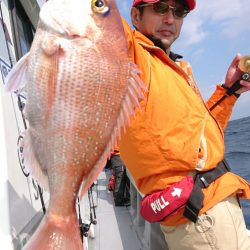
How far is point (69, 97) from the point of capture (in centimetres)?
136

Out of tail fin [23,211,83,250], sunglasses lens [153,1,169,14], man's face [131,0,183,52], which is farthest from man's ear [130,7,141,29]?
tail fin [23,211,83,250]

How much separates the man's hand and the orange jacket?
2.63 ft

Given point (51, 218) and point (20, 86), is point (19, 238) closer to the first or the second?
point (51, 218)

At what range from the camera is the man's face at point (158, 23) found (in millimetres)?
2867

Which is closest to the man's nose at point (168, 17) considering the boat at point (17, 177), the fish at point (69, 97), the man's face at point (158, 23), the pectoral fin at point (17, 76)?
the man's face at point (158, 23)

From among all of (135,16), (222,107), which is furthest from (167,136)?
(222,107)

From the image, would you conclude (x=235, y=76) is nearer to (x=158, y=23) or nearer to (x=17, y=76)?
(x=158, y=23)

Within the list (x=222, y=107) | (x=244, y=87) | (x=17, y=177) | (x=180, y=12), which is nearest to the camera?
→ (x=17, y=177)

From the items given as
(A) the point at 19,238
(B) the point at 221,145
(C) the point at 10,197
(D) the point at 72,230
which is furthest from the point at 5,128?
(B) the point at 221,145

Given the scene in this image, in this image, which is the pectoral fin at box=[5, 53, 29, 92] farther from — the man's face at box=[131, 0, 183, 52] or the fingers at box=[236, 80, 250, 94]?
the fingers at box=[236, 80, 250, 94]

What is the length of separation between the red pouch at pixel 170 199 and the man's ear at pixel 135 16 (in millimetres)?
1334

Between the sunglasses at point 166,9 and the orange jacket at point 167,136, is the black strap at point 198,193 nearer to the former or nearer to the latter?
the orange jacket at point 167,136

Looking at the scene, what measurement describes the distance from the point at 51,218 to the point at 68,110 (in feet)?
1.29

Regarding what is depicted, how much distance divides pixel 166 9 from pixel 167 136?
1.09 metres
